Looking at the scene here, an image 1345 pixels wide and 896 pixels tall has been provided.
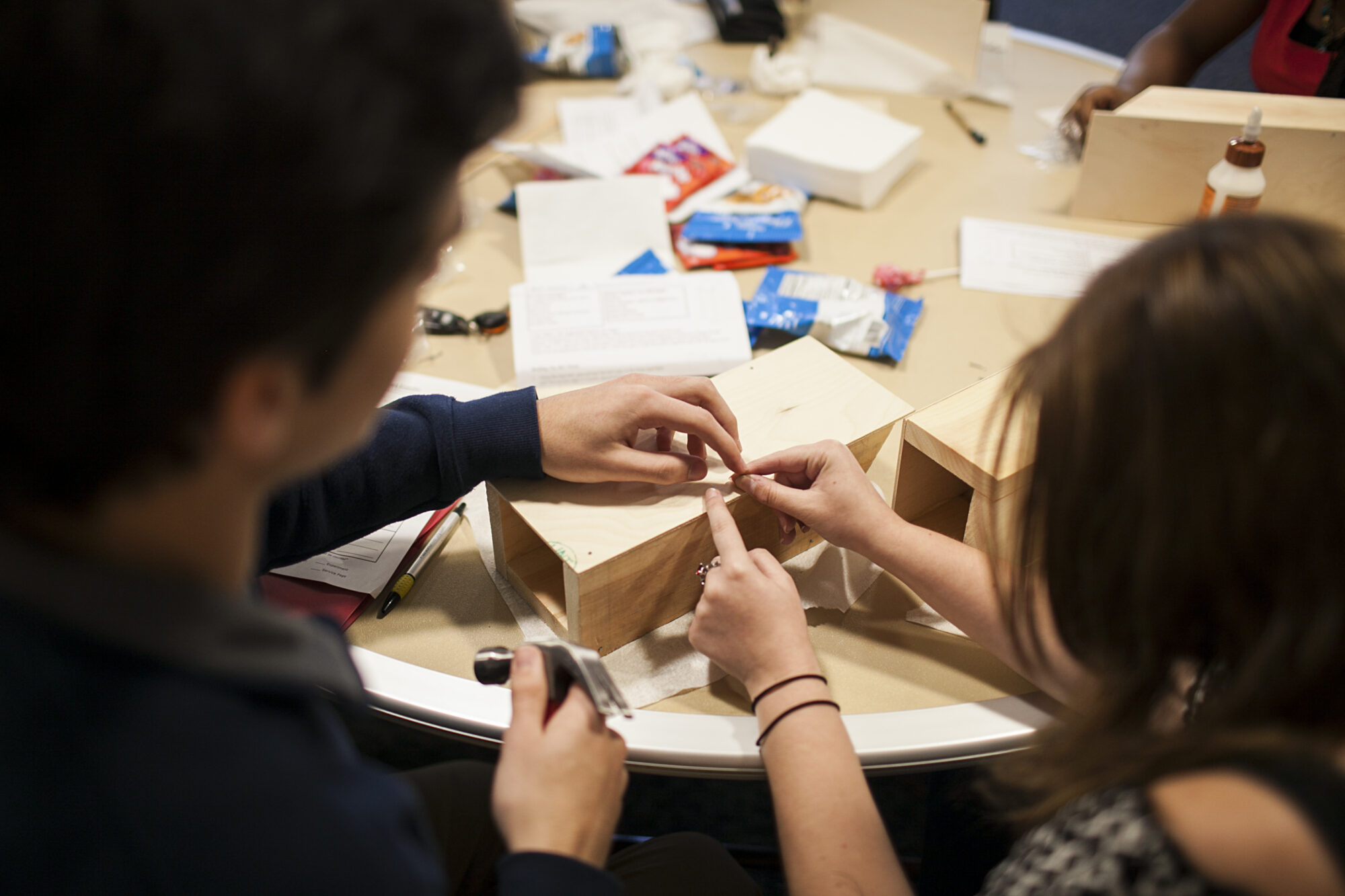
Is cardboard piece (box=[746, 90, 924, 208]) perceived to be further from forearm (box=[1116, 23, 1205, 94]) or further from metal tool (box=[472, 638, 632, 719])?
metal tool (box=[472, 638, 632, 719])

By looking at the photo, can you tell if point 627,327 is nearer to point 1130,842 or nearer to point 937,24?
point 1130,842

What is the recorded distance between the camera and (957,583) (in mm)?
879

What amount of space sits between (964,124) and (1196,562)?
141cm

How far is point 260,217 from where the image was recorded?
15.6 inches

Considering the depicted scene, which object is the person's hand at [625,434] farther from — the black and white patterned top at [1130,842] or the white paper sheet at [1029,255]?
the white paper sheet at [1029,255]

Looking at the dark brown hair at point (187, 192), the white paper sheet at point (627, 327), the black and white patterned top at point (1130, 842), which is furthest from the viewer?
the white paper sheet at point (627, 327)

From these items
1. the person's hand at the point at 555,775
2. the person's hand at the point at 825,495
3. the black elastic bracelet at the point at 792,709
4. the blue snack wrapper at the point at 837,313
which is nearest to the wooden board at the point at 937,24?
the blue snack wrapper at the point at 837,313

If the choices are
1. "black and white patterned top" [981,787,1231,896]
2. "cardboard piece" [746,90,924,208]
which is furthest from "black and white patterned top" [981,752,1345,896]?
"cardboard piece" [746,90,924,208]

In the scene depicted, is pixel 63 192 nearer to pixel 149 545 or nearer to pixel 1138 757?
pixel 149 545

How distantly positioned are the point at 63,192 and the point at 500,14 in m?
0.22

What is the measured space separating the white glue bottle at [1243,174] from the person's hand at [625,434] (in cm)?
79

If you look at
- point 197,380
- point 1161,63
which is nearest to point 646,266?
point 197,380

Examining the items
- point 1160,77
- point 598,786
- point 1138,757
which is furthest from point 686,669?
point 1160,77

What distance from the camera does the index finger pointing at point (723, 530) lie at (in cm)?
88
